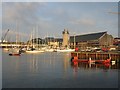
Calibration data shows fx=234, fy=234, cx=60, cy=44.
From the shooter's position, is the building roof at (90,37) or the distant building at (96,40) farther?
the building roof at (90,37)

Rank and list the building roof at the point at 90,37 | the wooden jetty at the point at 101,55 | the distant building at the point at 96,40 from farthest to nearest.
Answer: the building roof at the point at 90,37 < the distant building at the point at 96,40 < the wooden jetty at the point at 101,55

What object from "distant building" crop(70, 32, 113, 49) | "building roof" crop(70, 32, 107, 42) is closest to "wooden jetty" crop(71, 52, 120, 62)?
"distant building" crop(70, 32, 113, 49)

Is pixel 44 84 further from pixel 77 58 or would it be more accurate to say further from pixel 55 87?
pixel 77 58

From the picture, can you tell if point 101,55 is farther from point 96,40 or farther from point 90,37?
point 90,37

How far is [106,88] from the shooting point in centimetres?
2575

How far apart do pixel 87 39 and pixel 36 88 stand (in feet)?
471

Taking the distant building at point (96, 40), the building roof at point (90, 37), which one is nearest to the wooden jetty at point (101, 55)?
the distant building at point (96, 40)

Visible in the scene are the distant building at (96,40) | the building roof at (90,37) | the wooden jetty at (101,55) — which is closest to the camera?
the wooden jetty at (101,55)

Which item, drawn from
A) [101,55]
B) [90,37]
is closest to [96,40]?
[90,37]

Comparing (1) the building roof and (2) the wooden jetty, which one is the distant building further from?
(2) the wooden jetty

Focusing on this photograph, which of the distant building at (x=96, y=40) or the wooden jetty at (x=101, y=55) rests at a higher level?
the distant building at (x=96, y=40)

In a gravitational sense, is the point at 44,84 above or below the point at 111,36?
below

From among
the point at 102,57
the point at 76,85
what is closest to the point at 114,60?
the point at 102,57

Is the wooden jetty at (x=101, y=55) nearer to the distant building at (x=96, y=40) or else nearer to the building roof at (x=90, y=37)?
the distant building at (x=96, y=40)
